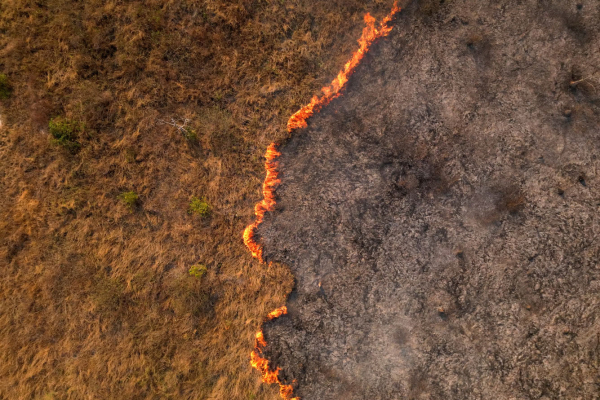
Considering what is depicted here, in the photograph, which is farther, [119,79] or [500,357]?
[119,79]

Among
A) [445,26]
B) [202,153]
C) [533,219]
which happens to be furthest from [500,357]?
[202,153]

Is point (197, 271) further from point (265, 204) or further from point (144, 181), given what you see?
point (144, 181)

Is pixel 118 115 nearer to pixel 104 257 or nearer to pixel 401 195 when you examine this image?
pixel 104 257

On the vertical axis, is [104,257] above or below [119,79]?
below

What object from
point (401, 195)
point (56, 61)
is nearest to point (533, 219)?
point (401, 195)

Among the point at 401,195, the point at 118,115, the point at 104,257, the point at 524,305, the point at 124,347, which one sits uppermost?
the point at 118,115
